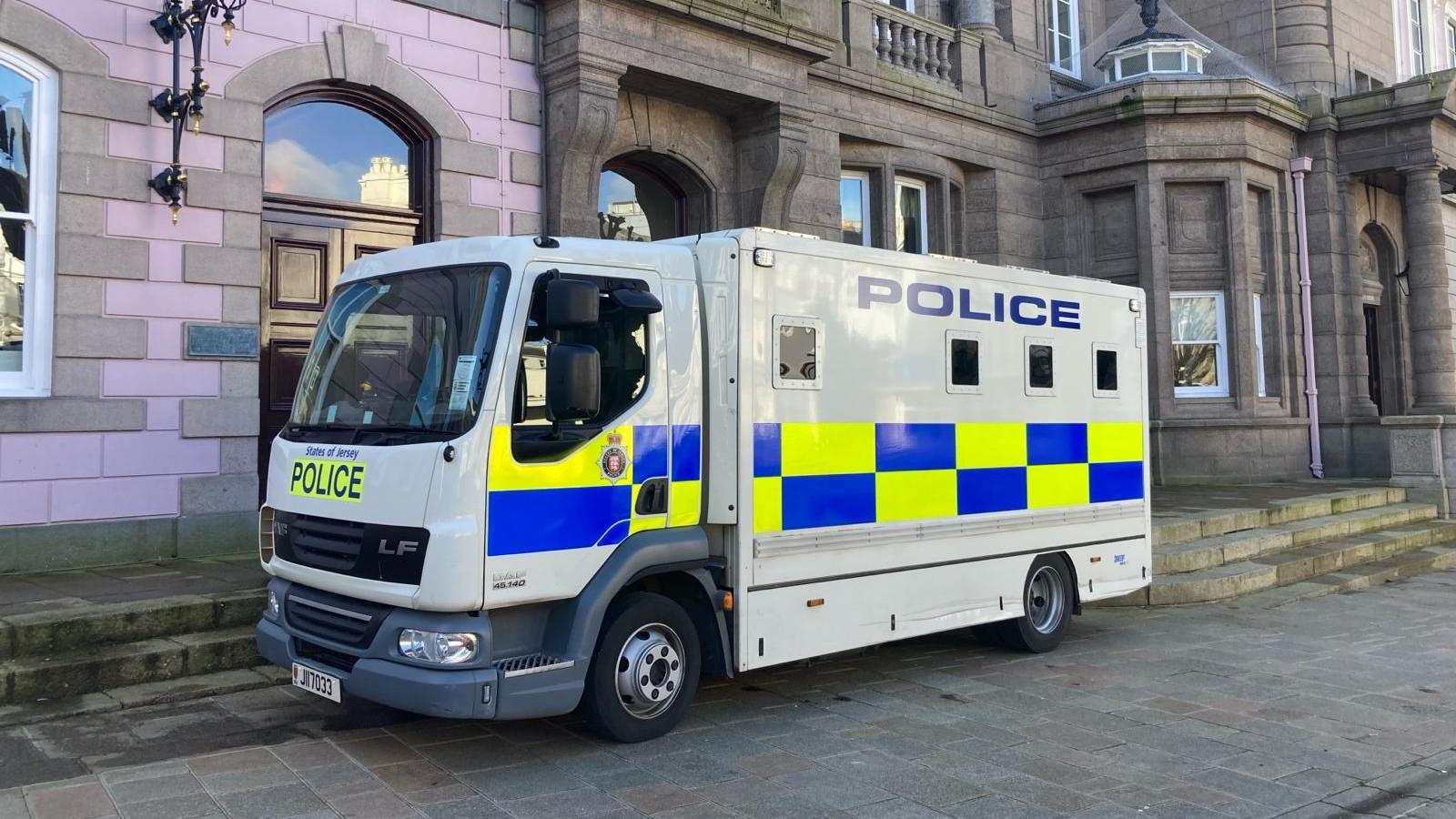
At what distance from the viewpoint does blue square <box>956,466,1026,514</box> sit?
6.97m

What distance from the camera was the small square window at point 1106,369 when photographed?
26.7 feet

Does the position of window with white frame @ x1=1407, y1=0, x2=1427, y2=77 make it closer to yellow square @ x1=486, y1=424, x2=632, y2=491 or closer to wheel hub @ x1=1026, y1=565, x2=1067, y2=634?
wheel hub @ x1=1026, y1=565, x2=1067, y2=634

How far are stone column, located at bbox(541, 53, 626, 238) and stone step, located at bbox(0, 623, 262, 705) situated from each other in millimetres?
4917

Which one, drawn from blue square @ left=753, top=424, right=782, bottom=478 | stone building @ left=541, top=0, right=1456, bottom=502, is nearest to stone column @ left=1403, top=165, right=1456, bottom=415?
stone building @ left=541, top=0, right=1456, bottom=502

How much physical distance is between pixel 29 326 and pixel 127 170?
53.0 inches

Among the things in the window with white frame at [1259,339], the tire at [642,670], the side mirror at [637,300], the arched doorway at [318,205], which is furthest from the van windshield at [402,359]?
the window with white frame at [1259,339]

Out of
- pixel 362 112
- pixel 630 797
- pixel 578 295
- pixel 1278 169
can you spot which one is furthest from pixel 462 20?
pixel 1278 169

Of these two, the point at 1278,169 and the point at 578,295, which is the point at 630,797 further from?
the point at 1278,169

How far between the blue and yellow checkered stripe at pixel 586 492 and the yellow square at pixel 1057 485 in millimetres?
2848

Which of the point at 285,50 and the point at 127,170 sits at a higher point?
the point at 285,50

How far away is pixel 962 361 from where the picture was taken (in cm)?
704

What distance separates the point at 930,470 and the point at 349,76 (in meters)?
6.03

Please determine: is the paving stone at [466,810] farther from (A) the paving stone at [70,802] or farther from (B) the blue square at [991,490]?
(B) the blue square at [991,490]

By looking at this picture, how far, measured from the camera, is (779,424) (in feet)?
19.4
